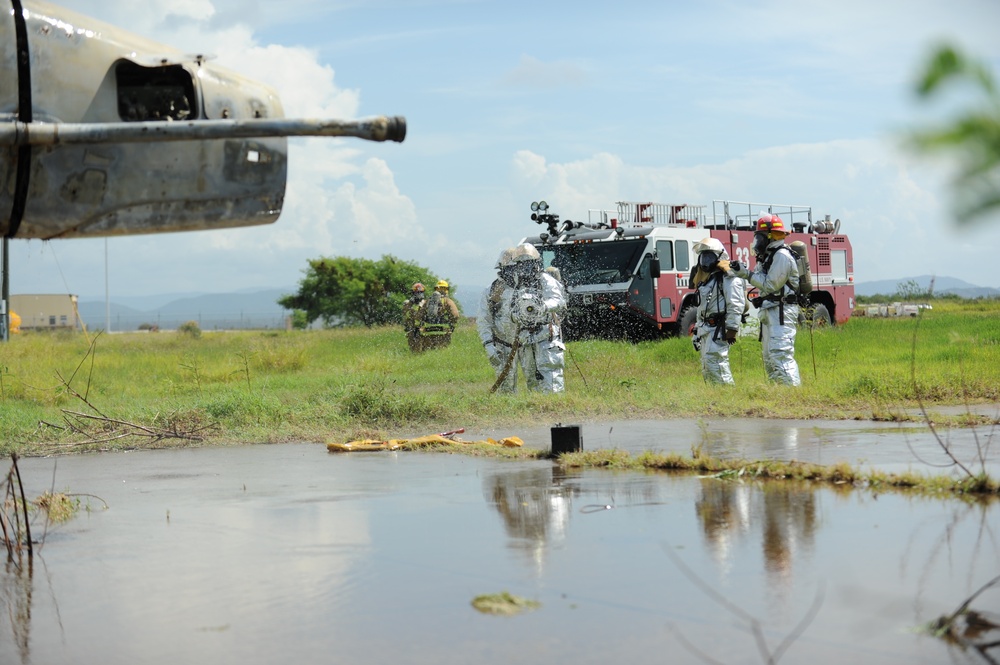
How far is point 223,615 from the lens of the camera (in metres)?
4.82

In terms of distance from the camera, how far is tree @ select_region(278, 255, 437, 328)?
64.6 meters

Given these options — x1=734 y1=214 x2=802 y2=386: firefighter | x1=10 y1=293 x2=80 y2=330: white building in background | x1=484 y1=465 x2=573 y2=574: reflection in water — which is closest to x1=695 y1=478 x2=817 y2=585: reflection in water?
x1=484 y1=465 x2=573 y2=574: reflection in water

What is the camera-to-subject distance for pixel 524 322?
14.9 m

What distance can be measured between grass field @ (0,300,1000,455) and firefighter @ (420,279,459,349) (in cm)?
355

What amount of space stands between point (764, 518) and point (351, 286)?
59.3 meters

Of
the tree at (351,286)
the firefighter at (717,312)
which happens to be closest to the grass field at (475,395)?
the firefighter at (717,312)

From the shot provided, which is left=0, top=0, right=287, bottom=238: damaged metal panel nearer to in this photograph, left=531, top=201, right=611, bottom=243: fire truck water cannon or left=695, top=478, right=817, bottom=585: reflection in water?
left=695, top=478, right=817, bottom=585: reflection in water

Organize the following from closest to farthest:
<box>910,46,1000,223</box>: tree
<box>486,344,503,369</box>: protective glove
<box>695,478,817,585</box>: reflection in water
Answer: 1. <box>910,46,1000,223</box>: tree
2. <box>695,478,817,585</box>: reflection in water
3. <box>486,344,503,369</box>: protective glove

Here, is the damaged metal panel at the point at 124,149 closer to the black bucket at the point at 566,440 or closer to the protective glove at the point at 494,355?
the black bucket at the point at 566,440

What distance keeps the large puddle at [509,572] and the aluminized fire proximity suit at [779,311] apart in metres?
5.72

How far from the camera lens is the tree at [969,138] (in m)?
1.87

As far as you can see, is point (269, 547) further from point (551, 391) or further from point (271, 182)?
point (551, 391)

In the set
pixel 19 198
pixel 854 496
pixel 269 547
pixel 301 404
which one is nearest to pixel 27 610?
pixel 269 547

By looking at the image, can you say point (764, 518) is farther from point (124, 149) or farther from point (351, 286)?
point (351, 286)
